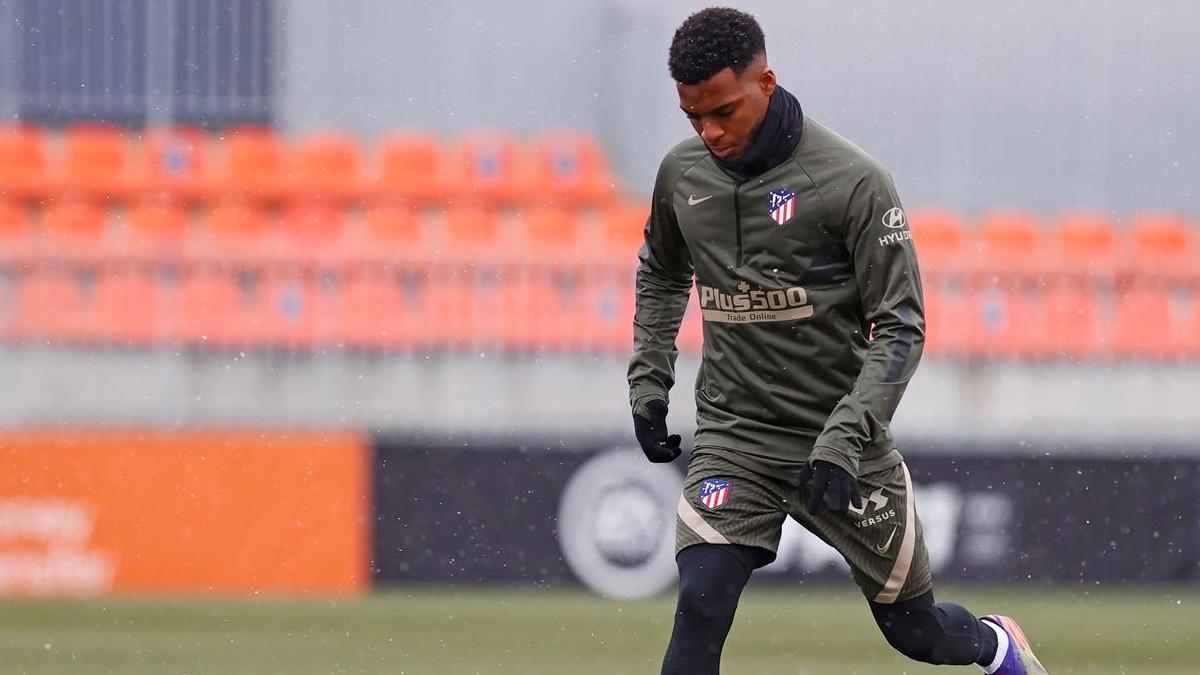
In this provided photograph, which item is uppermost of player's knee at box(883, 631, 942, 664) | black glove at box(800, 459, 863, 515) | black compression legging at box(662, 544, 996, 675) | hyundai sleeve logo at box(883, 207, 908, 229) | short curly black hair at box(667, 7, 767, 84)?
short curly black hair at box(667, 7, 767, 84)

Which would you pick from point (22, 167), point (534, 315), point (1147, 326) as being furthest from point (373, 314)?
point (1147, 326)

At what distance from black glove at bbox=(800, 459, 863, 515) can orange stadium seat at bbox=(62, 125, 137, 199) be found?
10.6 metres

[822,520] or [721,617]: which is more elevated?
[822,520]

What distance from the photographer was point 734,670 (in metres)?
8.41

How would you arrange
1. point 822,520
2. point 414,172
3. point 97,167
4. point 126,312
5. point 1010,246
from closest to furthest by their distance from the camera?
point 822,520 → point 126,312 → point 1010,246 → point 97,167 → point 414,172

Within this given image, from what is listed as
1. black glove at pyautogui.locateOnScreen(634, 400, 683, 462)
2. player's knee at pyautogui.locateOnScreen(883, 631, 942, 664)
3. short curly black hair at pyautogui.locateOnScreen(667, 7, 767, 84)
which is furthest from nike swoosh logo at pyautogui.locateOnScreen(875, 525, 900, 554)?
short curly black hair at pyautogui.locateOnScreen(667, 7, 767, 84)

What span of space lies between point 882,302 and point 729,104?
62 cm

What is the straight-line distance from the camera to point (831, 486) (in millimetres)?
4570

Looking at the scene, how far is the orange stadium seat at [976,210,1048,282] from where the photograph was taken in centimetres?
1363

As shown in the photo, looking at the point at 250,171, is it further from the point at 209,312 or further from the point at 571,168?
the point at 571,168

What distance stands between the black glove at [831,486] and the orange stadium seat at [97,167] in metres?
10.6

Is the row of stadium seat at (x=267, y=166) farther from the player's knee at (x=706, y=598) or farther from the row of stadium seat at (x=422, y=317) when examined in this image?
the player's knee at (x=706, y=598)

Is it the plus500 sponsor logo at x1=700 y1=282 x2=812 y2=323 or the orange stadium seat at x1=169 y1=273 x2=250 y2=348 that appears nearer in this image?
the plus500 sponsor logo at x1=700 y1=282 x2=812 y2=323

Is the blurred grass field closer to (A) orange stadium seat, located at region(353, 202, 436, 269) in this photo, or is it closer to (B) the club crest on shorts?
(A) orange stadium seat, located at region(353, 202, 436, 269)
